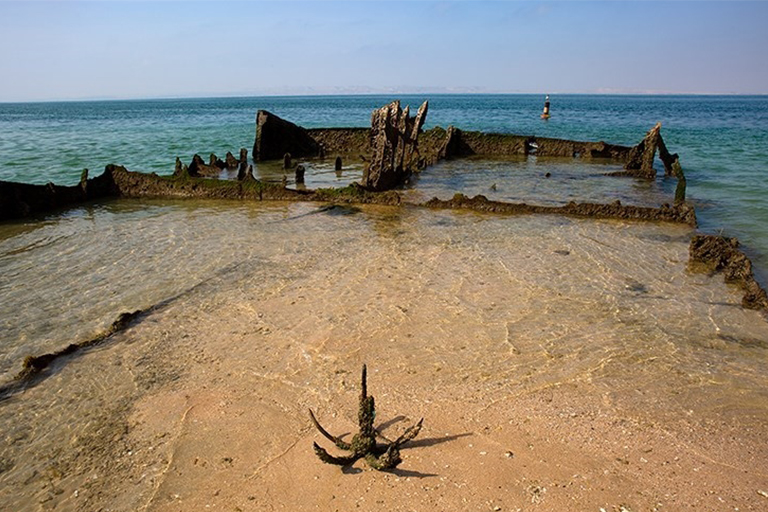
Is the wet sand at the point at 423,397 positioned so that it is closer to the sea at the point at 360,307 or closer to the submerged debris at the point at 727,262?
the sea at the point at 360,307

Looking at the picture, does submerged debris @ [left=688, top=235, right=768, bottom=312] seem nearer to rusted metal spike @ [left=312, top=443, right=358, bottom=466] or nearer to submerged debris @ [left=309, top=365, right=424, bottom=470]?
submerged debris @ [left=309, top=365, right=424, bottom=470]

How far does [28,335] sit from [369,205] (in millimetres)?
9067

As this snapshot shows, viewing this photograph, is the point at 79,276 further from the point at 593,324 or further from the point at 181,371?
the point at 593,324

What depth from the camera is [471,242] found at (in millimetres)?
10727

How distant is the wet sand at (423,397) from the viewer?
4074 mm

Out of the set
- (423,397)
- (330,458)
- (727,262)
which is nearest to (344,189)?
(727,262)

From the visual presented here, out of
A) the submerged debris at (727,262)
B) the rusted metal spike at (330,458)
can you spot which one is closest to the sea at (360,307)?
the submerged debris at (727,262)

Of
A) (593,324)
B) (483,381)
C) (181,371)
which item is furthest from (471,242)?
(181,371)

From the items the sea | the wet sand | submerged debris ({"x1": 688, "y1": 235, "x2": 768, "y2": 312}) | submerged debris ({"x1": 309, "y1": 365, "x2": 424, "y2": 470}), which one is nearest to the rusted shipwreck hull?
the sea

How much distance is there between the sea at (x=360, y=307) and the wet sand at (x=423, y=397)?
38mm

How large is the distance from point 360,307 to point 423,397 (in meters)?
2.44

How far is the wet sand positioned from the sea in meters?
0.04

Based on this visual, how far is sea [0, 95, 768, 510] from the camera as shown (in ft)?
17.7

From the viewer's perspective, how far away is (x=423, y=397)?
5.29 metres
